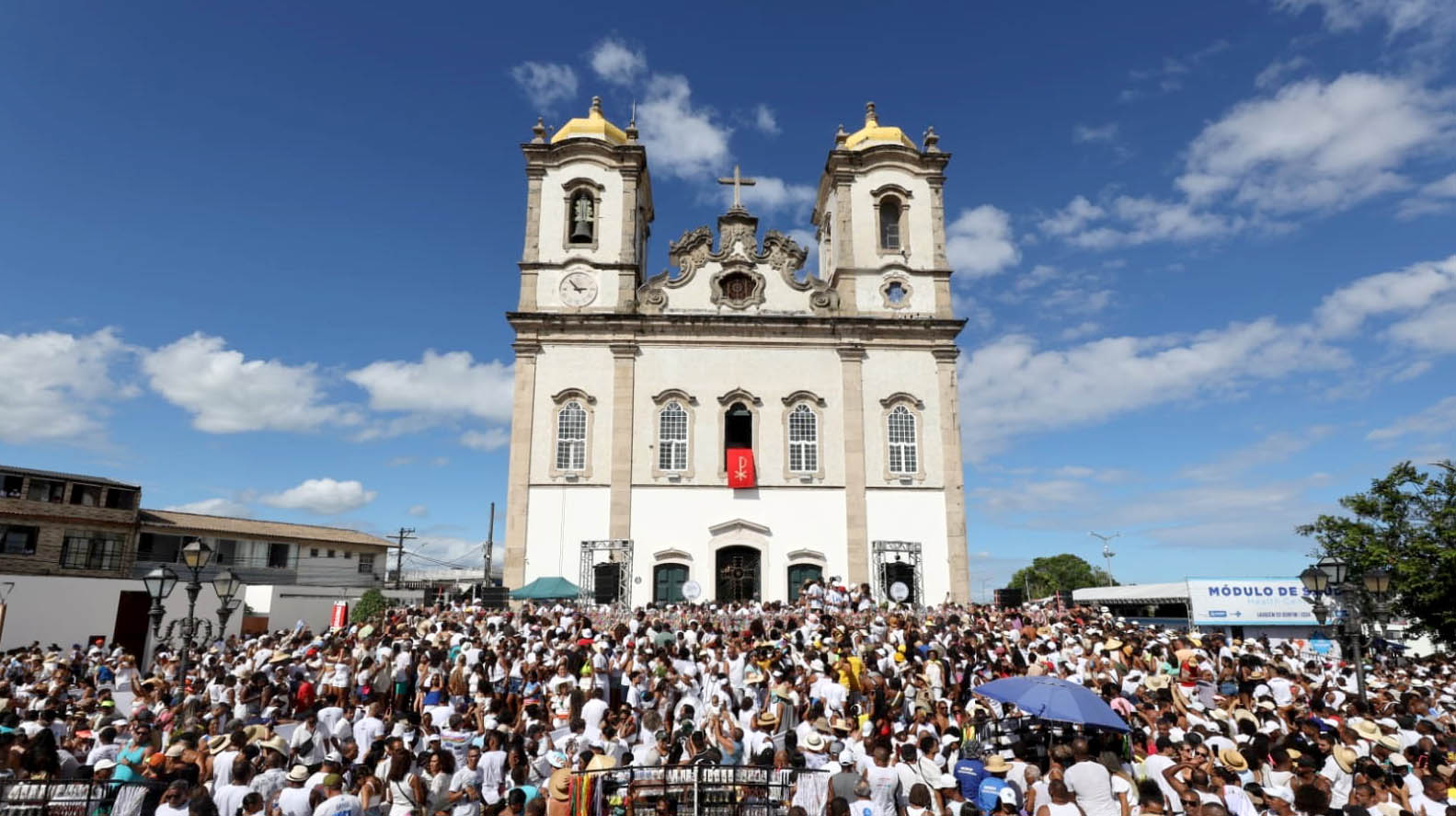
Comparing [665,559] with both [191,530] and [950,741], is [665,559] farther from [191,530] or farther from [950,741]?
[191,530]

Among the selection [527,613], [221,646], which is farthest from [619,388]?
[221,646]

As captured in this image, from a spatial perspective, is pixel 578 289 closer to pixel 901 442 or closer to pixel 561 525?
pixel 561 525

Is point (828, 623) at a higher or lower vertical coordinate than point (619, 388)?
lower

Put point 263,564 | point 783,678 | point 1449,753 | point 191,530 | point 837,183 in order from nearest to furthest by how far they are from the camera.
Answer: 1. point 1449,753
2. point 783,678
3. point 837,183
4. point 191,530
5. point 263,564

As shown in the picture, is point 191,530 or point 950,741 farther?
point 191,530

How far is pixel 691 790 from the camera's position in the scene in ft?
29.5

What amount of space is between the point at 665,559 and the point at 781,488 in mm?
4791

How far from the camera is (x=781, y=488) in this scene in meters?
29.4

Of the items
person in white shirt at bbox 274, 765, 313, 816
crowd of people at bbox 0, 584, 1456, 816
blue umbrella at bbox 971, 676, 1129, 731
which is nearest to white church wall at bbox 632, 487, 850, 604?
crowd of people at bbox 0, 584, 1456, 816

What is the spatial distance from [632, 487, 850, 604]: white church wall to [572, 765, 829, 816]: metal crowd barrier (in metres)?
19.3

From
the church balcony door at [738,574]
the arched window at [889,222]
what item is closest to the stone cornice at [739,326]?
the arched window at [889,222]

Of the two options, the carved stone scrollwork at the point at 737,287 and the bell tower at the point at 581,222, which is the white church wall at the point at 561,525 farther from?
the carved stone scrollwork at the point at 737,287

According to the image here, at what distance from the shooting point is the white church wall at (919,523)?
A: 94.4ft

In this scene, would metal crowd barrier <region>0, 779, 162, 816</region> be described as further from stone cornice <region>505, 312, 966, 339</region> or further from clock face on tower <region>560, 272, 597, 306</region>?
clock face on tower <region>560, 272, 597, 306</region>
